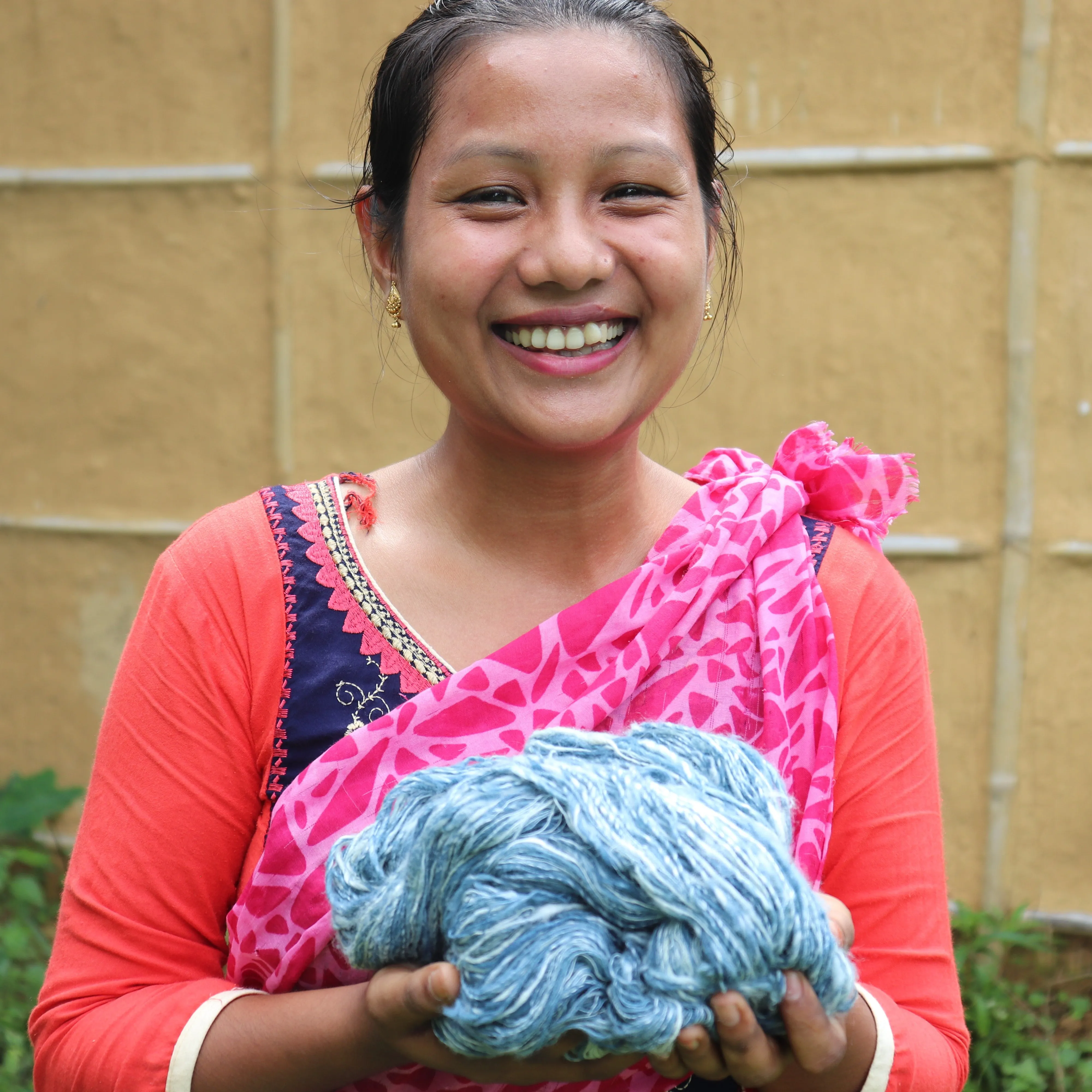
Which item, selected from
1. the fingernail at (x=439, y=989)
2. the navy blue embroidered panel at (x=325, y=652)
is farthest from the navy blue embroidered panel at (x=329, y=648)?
the fingernail at (x=439, y=989)

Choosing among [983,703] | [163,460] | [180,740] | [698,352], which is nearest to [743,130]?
[698,352]

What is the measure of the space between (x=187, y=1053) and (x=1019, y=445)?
3218 mm

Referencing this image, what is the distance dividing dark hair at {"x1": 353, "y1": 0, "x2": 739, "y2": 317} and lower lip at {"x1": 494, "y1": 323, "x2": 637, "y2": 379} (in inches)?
10.9

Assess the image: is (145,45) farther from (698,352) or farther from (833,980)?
(833,980)

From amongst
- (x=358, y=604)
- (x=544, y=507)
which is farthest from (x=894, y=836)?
(x=358, y=604)

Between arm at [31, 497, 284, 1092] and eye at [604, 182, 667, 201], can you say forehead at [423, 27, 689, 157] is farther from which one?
arm at [31, 497, 284, 1092]

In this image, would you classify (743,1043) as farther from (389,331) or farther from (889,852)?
(389,331)

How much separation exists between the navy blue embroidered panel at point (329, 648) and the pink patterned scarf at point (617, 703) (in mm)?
39

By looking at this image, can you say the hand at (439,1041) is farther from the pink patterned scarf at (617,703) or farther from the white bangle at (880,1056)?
the white bangle at (880,1056)

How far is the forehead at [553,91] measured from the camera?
1521 mm

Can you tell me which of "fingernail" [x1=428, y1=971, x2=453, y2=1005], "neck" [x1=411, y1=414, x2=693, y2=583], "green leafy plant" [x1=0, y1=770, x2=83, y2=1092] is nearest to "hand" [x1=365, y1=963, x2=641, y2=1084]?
"fingernail" [x1=428, y1=971, x2=453, y2=1005]

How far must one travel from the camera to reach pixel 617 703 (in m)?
1.56

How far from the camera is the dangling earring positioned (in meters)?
1.81

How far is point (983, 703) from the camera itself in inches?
157
